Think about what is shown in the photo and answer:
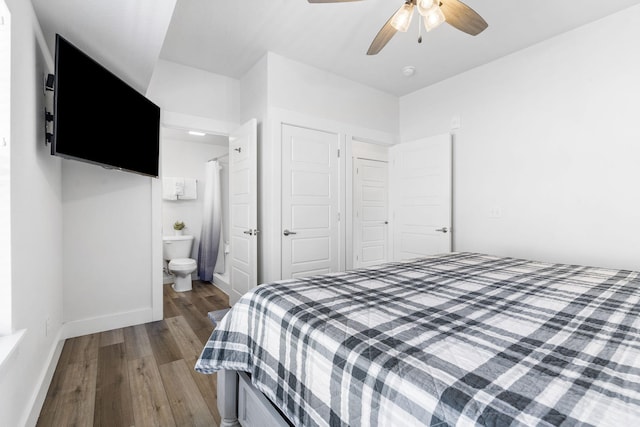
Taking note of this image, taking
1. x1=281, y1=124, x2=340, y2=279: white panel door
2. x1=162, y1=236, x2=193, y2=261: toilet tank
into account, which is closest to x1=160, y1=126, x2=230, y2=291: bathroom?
x1=162, y1=236, x2=193, y2=261: toilet tank

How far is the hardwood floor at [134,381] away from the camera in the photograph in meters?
1.59

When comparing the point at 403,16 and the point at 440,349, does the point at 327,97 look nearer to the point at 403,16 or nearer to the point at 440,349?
the point at 403,16

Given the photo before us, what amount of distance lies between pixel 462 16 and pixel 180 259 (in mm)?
3996

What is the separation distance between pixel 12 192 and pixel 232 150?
2.20 m

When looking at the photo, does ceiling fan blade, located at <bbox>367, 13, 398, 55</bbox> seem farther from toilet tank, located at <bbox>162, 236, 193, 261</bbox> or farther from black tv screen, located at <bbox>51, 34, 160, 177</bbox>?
toilet tank, located at <bbox>162, 236, 193, 261</bbox>

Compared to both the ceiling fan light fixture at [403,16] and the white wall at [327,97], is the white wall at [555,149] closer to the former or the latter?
the white wall at [327,97]

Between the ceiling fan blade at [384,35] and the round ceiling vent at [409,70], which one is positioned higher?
the round ceiling vent at [409,70]

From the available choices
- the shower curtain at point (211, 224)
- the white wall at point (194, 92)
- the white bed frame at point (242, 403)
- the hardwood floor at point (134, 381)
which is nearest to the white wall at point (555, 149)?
the white wall at point (194, 92)

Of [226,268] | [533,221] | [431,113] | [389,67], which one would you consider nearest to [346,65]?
[389,67]

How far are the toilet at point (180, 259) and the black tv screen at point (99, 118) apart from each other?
5.20 ft

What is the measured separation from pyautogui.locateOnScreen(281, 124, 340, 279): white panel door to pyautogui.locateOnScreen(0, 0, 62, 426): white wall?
1.76 metres

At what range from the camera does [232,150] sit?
3.37m

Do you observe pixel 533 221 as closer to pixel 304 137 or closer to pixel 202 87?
pixel 304 137

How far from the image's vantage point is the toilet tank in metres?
4.18
